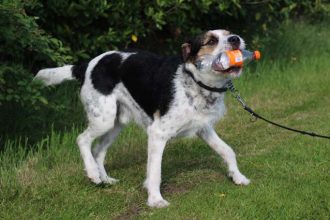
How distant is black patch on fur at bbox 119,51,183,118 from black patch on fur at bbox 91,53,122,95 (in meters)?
0.08

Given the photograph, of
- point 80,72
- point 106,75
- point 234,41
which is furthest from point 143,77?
point 234,41

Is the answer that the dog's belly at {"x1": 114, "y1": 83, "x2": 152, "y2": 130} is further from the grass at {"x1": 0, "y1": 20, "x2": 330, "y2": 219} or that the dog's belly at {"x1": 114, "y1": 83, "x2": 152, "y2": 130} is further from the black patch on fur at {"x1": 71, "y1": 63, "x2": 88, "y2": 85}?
the grass at {"x1": 0, "y1": 20, "x2": 330, "y2": 219}

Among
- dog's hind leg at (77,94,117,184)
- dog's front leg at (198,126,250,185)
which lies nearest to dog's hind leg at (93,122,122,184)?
dog's hind leg at (77,94,117,184)

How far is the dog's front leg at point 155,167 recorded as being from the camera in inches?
218

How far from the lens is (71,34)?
27.9 feet

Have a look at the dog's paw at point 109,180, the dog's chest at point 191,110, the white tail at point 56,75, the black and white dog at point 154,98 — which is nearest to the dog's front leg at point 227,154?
the black and white dog at point 154,98

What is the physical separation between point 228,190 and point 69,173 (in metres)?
1.59

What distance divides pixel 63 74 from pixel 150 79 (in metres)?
1.07

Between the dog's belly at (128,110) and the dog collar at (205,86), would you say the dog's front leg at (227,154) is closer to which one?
the dog collar at (205,86)

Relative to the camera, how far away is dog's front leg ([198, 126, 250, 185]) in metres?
5.90

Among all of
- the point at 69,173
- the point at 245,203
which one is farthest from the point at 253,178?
the point at 69,173

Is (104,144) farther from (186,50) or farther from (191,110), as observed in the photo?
(186,50)

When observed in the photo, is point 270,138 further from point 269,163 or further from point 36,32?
point 36,32

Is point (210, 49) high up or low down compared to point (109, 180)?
up
